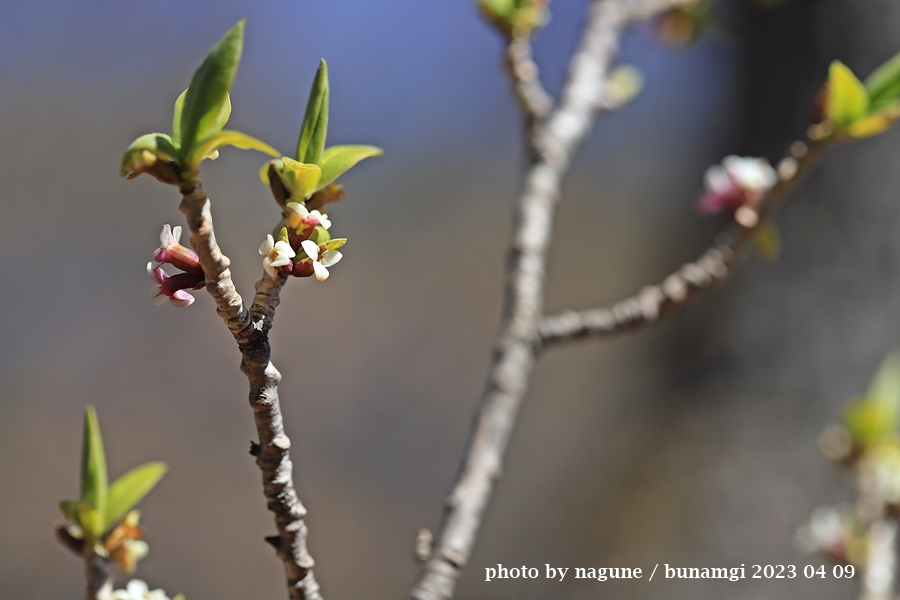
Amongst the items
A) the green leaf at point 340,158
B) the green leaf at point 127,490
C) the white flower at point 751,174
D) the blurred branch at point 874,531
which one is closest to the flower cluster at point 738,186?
the white flower at point 751,174

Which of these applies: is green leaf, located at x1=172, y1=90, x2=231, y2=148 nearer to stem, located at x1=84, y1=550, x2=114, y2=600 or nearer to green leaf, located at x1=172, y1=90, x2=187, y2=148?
green leaf, located at x1=172, y1=90, x2=187, y2=148

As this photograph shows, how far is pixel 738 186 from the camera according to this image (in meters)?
0.64

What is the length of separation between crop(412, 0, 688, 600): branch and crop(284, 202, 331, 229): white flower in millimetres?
245

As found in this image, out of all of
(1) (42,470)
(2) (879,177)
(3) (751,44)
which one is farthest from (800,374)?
(1) (42,470)

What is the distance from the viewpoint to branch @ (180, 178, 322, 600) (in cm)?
27

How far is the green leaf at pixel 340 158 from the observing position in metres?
0.32

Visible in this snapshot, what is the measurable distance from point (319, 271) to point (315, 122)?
0.07 m

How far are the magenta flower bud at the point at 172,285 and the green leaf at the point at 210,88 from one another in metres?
0.07

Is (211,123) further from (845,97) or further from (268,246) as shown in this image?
(845,97)

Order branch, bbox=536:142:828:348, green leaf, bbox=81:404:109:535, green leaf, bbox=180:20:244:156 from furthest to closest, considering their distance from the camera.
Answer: branch, bbox=536:142:828:348
green leaf, bbox=81:404:109:535
green leaf, bbox=180:20:244:156

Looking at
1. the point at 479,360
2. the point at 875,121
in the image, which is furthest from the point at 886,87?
the point at 479,360

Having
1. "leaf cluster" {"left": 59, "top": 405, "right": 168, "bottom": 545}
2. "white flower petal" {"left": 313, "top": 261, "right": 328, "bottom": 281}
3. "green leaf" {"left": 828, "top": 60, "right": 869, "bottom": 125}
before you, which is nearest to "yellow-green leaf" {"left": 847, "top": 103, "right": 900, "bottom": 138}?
"green leaf" {"left": 828, "top": 60, "right": 869, "bottom": 125}

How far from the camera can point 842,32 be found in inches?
64.4

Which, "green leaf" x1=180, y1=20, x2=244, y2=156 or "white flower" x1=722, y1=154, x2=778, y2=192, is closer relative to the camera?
"green leaf" x1=180, y1=20, x2=244, y2=156
